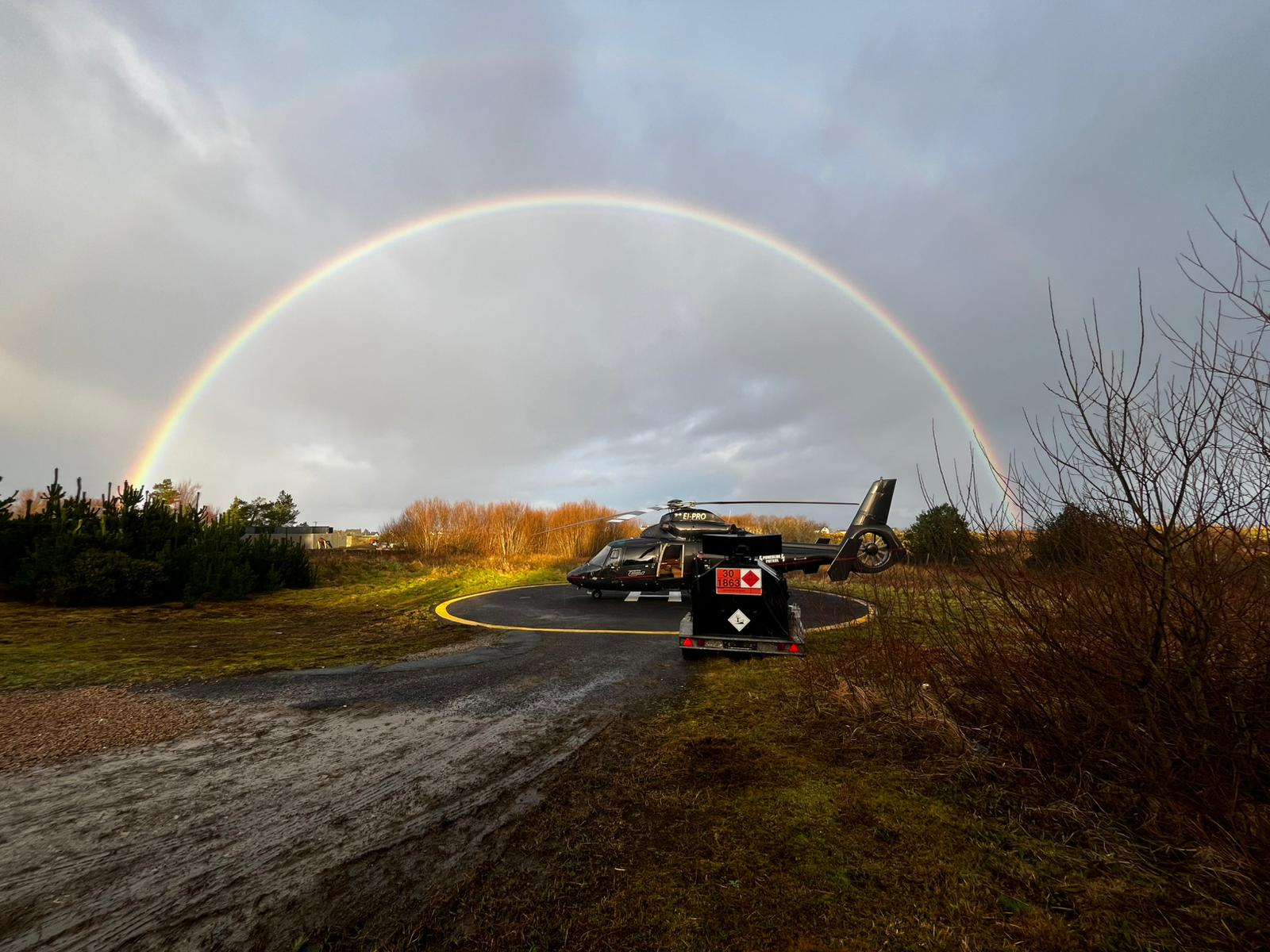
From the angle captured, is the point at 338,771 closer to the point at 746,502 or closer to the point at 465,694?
the point at 465,694

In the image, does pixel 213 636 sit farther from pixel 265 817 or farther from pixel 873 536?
pixel 873 536

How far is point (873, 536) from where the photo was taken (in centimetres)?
1953

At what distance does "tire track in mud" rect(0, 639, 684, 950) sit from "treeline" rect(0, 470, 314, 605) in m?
14.5

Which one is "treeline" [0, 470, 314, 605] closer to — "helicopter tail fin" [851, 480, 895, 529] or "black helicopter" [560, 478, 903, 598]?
"black helicopter" [560, 478, 903, 598]

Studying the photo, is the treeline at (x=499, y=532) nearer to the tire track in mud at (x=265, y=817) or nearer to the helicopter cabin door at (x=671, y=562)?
the helicopter cabin door at (x=671, y=562)

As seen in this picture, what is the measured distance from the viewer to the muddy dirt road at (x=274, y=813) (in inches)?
116

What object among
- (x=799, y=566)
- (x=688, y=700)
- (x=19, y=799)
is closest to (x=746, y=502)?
(x=799, y=566)

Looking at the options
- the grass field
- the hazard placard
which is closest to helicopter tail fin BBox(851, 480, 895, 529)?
the hazard placard

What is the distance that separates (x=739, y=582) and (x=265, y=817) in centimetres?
722

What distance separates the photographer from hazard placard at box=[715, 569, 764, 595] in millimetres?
9359

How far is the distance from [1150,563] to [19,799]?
888cm

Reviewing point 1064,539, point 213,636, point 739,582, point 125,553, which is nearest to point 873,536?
point 739,582

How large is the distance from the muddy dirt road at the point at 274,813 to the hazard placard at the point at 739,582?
252 cm

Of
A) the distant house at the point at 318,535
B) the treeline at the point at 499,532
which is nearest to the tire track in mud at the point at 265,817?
the treeline at the point at 499,532
